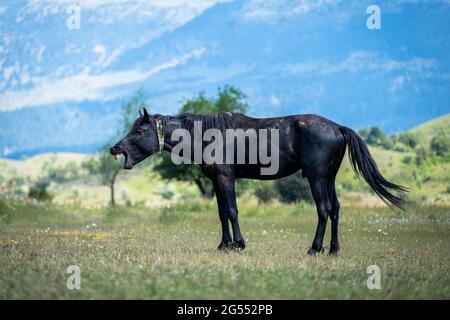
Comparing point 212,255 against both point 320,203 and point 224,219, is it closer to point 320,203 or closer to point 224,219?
point 224,219

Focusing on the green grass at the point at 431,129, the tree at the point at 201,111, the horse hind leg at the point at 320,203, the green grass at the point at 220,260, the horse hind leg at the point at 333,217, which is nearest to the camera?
the green grass at the point at 220,260

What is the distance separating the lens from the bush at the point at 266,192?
39.8 metres

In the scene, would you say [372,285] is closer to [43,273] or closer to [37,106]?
[43,273]

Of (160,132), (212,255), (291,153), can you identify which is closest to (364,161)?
(291,153)

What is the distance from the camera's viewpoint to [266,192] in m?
40.3

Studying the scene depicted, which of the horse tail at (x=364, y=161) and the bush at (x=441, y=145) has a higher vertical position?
the bush at (x=441, y=145)

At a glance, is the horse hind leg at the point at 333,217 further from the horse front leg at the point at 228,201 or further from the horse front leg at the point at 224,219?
the horse front leg at the point at 224,219

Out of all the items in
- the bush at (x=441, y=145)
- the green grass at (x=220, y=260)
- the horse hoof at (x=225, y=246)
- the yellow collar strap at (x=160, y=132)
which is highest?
the bush at (x=441, y=145)

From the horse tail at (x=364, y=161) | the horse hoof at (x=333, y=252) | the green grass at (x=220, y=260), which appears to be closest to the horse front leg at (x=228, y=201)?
the green grass at (x=220, y=260)

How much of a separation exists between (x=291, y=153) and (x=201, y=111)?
2817cm

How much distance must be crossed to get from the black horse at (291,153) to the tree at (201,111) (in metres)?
25.9

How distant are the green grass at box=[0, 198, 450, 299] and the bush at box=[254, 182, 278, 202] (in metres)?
14.4

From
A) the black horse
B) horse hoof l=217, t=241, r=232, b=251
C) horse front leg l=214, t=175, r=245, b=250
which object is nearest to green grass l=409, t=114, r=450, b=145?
the black horse

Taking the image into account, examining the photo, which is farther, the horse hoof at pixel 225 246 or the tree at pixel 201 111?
the tree at pixel 201 111
